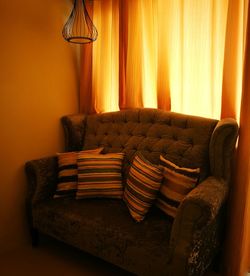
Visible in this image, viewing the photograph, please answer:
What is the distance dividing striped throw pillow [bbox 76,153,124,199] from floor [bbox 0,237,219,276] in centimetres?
47

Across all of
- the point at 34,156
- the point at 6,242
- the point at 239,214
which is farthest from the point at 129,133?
the point at 6,242

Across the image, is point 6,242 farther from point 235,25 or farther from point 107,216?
point 235,25

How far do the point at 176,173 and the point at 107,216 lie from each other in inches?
20.0

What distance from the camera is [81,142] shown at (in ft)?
8.01

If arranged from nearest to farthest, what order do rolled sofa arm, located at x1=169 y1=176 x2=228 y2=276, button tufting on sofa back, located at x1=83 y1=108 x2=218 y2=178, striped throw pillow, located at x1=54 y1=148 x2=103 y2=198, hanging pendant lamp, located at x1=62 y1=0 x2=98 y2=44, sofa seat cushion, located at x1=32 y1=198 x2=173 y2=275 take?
rolled sofa arm, located at x1=169 y1=176 x2=228 y2=276, sofa seat cushion, located at x1=32 y1=198 x2=173 y2=275, button tufting on sofa back, located at x1=83 y1=108 x2=218 y2=178, striped throw pillow, located at x1=54 y1=148 x2=103 y2=198, hanging pendant lamp, located at x1=62 y1=0 x2=98 y2=44

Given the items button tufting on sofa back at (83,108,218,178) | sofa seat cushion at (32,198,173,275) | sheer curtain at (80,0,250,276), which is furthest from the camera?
button tufting on sofa back at (83,108,218,178)

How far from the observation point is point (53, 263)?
6.34 feet

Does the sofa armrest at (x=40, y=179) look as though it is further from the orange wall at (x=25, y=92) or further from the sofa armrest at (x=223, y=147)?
the sofa armrest at (x=223, y=147)

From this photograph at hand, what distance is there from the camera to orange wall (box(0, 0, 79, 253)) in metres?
2.07

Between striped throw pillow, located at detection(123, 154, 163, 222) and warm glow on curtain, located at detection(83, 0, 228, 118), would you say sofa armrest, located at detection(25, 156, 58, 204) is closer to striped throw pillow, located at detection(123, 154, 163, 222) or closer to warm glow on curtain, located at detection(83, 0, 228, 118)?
striped throw pillow, located at detection(123, 154, 163, 222)

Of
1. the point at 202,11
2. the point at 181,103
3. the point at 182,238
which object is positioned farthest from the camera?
the point at 181,103

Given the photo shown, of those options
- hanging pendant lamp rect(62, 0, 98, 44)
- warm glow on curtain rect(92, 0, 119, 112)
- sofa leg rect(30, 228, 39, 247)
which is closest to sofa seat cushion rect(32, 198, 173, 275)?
sofa leg rect(30, 228, 39, 247)

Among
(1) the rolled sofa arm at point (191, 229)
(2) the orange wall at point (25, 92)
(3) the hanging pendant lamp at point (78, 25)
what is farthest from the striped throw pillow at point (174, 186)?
(3) the hanging pendant lamp at point (78, 25)

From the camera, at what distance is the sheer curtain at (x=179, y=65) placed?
5.55ft
